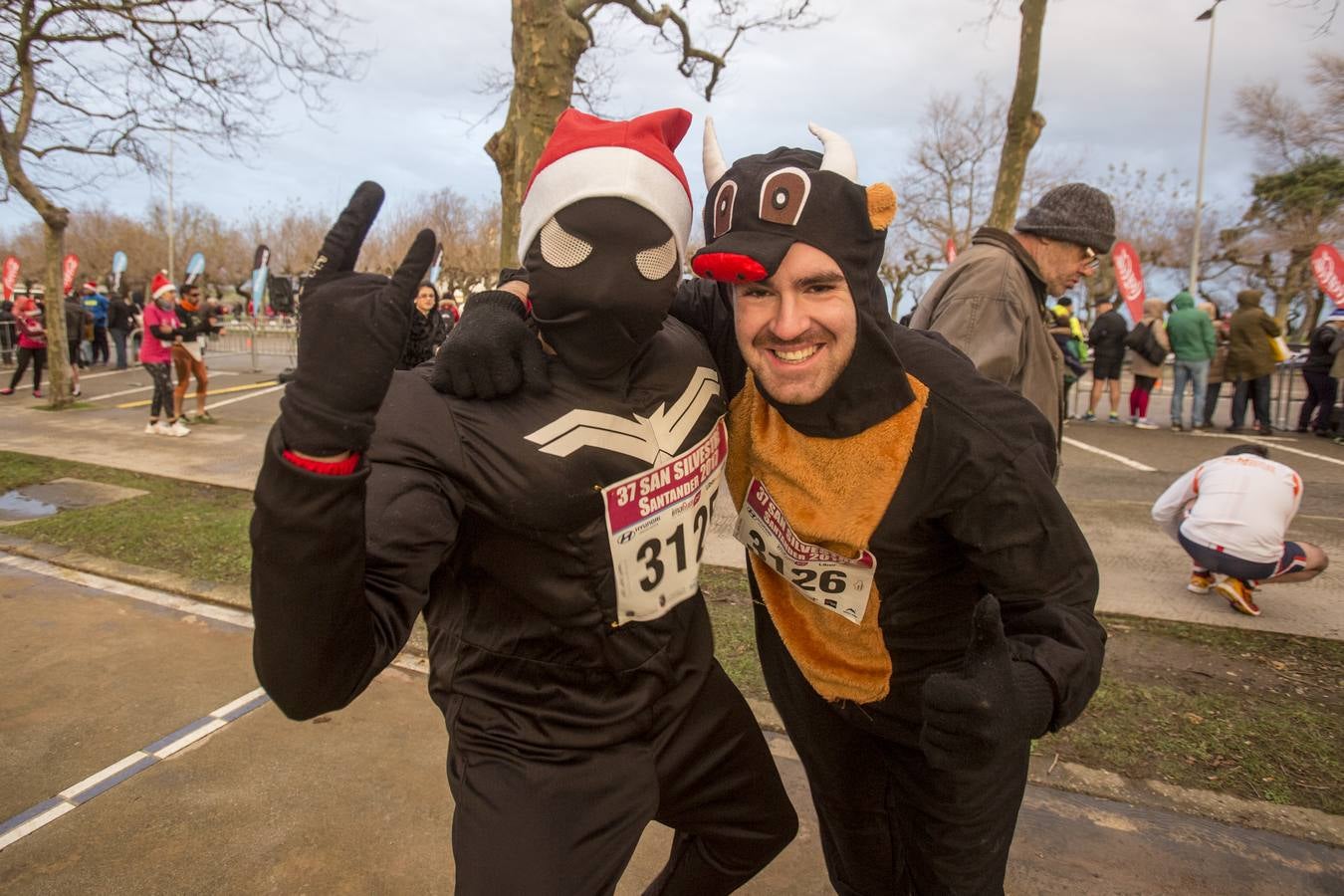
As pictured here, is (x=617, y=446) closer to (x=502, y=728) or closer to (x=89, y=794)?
(x=502, y=728)

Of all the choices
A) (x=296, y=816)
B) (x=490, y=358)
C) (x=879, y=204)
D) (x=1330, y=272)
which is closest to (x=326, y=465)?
A: (x=490, y=358)

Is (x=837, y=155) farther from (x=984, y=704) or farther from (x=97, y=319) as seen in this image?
(x=97, y=319)

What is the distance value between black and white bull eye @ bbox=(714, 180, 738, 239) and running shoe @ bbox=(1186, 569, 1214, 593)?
4.34 m

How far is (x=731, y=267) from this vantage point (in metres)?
1.71

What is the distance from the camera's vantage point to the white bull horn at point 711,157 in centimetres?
202

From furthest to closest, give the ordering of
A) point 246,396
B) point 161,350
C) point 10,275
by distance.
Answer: point 10,275 < point 246,396 < point 161,350

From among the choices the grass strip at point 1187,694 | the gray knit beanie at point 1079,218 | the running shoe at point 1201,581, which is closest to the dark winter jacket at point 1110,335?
the running shoe at point 1201,581

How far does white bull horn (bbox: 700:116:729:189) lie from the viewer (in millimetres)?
2016

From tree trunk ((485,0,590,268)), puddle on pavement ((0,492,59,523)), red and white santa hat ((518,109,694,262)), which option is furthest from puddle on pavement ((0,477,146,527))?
red and white santa hat ((518,109,694,262))

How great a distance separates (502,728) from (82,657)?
10.7 ft

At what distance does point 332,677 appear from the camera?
1.29m

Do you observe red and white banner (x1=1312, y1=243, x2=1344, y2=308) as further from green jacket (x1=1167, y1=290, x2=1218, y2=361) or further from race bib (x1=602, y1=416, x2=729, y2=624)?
race bib (x1=602, y1=416, x2=729, y2=624)

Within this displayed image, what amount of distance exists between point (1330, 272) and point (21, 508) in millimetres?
14133

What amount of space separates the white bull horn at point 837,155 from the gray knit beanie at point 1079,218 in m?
1.84
